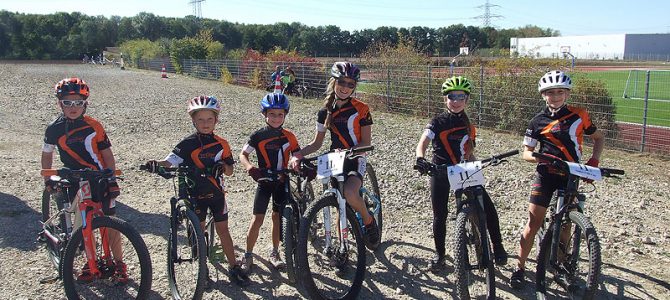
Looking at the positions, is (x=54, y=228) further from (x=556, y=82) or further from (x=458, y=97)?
(x=556, y=82)

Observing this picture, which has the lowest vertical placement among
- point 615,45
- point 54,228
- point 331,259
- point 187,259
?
point 331,259

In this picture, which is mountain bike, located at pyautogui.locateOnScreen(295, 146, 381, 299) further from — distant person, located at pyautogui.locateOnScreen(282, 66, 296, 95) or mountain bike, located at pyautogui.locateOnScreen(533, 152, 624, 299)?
distant person, located at pyautogui.locateOnScreen(282, 66, 296, 95)

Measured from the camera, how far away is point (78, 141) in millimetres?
4164

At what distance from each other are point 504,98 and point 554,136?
9114 millimetres

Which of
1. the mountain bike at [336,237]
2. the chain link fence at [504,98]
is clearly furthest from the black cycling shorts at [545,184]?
the chain link fence at [504,98]

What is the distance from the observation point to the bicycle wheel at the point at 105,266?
378cm

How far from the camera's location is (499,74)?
12953 mm

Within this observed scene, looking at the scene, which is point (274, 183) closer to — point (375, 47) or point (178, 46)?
point (375, 47)

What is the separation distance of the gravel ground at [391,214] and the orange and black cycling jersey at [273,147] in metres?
1.07

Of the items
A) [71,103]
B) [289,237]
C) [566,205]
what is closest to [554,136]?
[566,205]

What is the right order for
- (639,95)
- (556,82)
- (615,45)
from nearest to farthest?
(556,82)
(639,95)
(615,45)

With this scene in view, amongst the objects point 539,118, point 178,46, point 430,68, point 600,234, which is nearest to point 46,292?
point 539,118

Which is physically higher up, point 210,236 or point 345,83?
point 345,83

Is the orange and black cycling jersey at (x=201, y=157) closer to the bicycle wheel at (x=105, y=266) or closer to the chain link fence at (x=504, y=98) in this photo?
the bicycle wheel at (x=105, y=266)
